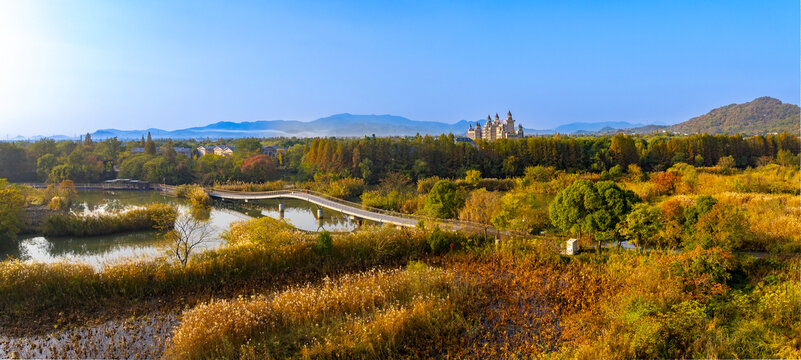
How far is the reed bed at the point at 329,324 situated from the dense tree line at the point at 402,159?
34.4 metres

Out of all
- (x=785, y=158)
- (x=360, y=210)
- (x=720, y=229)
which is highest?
(x=785, y=158)

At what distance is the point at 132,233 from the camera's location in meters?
22.5

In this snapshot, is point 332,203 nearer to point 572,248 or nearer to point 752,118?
point 572,248

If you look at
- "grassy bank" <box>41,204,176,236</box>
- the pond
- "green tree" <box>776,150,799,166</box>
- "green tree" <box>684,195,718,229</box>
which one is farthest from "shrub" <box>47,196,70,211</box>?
"green tree" <box>776,150,799,166</box>

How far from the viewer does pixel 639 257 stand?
13094 mm

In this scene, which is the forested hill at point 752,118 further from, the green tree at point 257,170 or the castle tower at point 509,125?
the green tree at point 257,170

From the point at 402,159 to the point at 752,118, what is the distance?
14118 cm

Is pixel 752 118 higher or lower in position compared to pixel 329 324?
higher

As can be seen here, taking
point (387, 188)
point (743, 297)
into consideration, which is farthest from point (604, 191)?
point (387, 188)

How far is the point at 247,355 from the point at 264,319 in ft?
4.68

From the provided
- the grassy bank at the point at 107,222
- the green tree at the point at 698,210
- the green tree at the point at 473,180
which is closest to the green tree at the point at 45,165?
the grassy bank at the point at 107,222

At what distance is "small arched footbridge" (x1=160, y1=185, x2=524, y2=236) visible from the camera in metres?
18.0

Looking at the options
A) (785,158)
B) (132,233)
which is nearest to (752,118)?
(785,158)

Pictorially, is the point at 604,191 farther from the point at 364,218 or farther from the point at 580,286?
the point at 364,218
